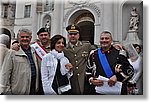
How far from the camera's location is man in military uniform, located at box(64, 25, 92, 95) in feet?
7.52

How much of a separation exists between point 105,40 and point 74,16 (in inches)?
12.6

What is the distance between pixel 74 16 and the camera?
7.75 ft

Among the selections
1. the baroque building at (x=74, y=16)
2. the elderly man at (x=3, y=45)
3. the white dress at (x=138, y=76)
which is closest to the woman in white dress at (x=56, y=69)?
the baroque building at (x=74, y=16)

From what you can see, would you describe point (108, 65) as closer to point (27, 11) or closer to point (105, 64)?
point (105, 64)

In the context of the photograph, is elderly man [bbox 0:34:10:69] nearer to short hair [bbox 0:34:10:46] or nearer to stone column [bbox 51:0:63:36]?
short hair [bbox 0:34:10:46]

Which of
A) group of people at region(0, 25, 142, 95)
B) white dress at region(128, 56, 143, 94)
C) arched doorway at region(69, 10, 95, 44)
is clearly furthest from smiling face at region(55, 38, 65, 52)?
white dress at region(128, 56, 143, 94)

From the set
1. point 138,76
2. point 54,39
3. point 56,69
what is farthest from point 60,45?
point 138,76

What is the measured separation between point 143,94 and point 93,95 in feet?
1.27

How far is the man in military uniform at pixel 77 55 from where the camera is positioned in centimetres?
229

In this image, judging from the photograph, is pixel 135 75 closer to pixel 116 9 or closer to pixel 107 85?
pixel 107 85

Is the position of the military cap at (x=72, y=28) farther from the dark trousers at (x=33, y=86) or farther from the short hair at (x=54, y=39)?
the dark trousers at (x=33, y=86)

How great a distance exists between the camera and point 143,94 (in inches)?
88.9

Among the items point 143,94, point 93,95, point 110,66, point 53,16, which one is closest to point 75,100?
point 93,95

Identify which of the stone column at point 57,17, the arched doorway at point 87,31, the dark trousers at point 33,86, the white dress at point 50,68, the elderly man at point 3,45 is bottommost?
the dark trousers at point 33,86
